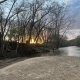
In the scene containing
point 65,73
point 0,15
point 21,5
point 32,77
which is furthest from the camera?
point 21,5

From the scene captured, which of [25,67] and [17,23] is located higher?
[17,23]

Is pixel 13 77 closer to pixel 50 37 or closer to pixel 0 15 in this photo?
pixel 0 15

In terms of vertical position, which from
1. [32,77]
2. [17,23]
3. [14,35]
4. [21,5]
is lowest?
[32,77]

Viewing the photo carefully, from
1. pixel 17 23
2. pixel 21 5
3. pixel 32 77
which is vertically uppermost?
pixel 21 5

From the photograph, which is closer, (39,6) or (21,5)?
(21,5)

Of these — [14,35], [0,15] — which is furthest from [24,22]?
[0,15]

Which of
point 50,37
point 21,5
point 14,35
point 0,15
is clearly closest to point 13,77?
point 0,15

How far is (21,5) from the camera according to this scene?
29406 millimetres

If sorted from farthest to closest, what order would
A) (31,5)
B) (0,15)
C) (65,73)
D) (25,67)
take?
(31,5) → (0,15) → (25,67) → (65,73)

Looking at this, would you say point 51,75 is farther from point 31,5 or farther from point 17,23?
point 17,23

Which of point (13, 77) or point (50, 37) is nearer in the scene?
point (13, 77)

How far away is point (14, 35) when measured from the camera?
34594mm

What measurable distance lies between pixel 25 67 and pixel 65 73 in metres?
2.47

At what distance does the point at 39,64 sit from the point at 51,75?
2.04 m
